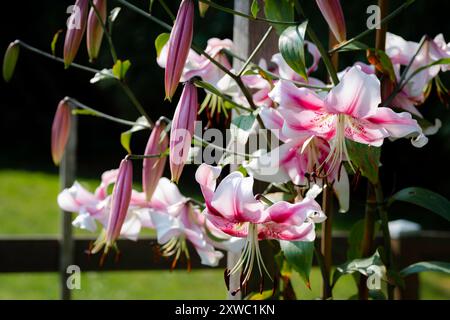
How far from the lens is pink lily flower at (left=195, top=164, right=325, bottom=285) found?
67 cm

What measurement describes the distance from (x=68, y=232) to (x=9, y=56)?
40.5 inches

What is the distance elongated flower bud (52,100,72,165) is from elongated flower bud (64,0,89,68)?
207mm

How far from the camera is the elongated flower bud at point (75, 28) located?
30.9 inches

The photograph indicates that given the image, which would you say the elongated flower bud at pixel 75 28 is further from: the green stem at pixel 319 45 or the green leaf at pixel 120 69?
the green stem at pixel 319 45

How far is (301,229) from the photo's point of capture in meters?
0.73

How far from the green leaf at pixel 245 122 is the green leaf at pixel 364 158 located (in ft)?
0.33

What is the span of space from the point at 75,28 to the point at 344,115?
30 cm

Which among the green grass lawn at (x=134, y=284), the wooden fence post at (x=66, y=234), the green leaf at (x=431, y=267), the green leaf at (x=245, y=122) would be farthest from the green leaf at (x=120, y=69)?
the green grass lawn at (x=134, y=284)

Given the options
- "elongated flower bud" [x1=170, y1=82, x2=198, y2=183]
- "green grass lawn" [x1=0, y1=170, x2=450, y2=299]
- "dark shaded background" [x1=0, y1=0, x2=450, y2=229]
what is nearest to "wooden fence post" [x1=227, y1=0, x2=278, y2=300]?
"elongated flower bud" [x1=170, y1=82, x2=198, y2=183]

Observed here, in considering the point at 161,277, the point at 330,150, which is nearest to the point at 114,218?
the point at 330,150

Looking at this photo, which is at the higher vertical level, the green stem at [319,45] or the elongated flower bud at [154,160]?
the green stem at [319,45]

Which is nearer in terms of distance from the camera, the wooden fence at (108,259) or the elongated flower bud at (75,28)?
the elongated flower bud at (75,28)

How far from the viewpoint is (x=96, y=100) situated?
591cm

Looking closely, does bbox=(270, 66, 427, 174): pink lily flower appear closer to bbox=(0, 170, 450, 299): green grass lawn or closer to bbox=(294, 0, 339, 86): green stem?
bbox=(294, 0, 339, 86): green stem
